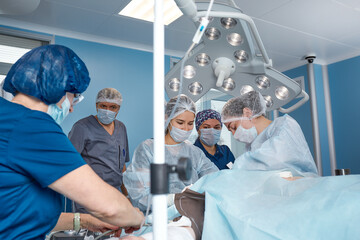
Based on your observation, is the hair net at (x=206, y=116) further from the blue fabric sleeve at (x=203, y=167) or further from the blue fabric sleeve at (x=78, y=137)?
the blue fabric sleeve at (x=78, y=137)

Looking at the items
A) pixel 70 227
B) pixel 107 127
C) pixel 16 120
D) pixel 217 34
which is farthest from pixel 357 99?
pixel 16 120

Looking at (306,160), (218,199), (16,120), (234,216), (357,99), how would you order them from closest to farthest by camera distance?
(16,120), (234,216), (218,199), (306,160), (357,99)

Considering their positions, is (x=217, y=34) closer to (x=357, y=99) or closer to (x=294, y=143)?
(x=294, y=143)

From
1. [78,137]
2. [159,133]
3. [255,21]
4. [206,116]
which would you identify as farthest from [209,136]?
[159,133]

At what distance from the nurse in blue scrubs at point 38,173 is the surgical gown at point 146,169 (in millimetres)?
706

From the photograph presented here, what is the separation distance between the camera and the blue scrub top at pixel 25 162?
0.71m

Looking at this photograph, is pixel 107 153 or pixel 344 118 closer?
pixel 107 153

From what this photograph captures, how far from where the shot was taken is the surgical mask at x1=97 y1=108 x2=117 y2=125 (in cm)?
241

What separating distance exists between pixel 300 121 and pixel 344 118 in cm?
50

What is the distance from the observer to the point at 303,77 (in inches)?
152

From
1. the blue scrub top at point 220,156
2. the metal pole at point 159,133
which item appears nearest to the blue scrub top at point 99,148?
the blue scrub top at point 220,156

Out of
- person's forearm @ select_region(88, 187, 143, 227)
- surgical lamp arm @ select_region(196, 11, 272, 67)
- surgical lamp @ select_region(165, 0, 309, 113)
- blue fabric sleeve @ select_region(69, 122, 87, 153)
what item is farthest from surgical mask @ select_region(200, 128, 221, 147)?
person's forearm @ select_region(88, 187, 143, 227)

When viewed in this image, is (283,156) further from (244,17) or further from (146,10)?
(146,10)

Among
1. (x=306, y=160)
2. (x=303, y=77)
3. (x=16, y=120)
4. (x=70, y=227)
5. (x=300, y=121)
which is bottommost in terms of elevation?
(x=70, y=227)
